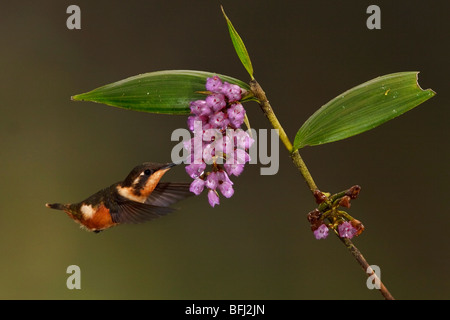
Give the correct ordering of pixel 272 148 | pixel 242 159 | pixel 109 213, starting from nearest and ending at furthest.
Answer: pixel 242 159 < pixel 272 148 < pixel 109 213

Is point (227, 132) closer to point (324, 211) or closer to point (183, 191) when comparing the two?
point (324, 211)

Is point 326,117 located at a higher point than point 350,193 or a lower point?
higher

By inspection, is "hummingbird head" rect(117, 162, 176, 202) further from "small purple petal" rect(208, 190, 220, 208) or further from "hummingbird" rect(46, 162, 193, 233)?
"small purple petal" rect(208, 190, 220, 208)

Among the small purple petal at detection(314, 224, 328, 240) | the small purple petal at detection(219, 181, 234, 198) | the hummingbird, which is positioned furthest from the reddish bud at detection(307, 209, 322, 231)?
the hummingbird

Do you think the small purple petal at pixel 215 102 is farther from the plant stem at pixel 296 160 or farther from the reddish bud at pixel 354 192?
the reddish bud at pixel 354 192

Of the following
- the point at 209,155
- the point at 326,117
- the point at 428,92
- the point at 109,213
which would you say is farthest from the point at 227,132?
the point at 109,213
